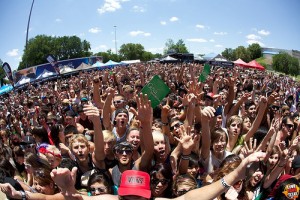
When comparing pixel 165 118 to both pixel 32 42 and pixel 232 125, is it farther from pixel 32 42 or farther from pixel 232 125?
pixel 32 42

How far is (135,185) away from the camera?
87.0 inches

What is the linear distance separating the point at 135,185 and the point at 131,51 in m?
106

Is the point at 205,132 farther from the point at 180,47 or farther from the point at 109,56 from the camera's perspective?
the point at 180,47

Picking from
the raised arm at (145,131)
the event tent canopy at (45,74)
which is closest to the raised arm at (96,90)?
the raised arm at (145,131)

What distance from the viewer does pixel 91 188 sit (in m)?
2.55

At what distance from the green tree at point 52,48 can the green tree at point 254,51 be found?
5471 cm

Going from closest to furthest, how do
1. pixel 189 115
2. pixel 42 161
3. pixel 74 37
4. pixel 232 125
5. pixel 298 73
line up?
pixel 42 161
pixel 189 115
pixel 232 125
pixel 298 73
pixel 74 37

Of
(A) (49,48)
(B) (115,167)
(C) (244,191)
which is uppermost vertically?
(A) (49,48)

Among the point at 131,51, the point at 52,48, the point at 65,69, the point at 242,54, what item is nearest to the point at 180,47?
the point at 131,51

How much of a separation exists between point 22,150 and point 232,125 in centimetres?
329

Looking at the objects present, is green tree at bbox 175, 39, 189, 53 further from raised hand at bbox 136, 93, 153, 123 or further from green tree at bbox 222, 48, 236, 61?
raised hand at bbox 136, 93, 153, 123

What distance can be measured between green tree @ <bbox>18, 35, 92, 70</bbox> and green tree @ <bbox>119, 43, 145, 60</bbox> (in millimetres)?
18161

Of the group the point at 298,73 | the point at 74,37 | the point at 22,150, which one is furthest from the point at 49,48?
the point at 22,150

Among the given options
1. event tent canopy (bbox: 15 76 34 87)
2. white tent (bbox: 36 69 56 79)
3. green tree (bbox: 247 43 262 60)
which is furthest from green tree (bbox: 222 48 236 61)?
event tent canopy (bbox: 15 76 34 87)
